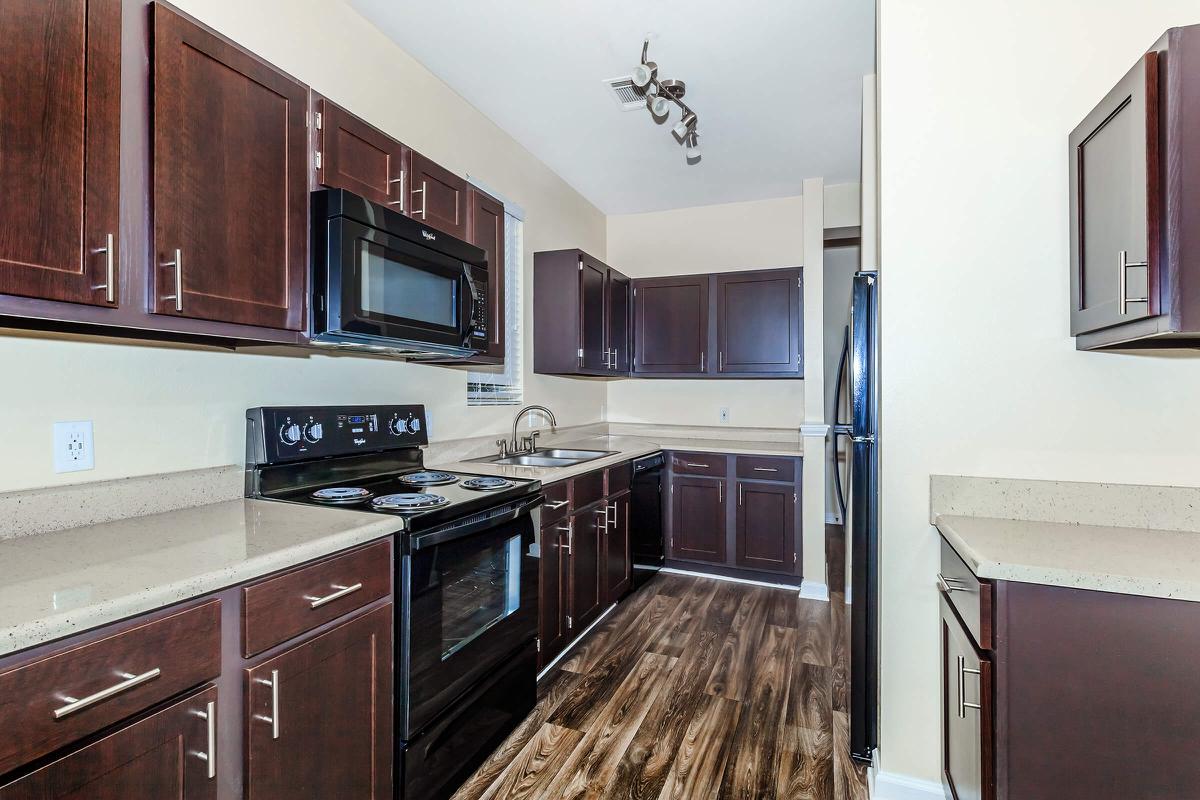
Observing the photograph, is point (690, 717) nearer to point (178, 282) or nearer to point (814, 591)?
point (814, 591)

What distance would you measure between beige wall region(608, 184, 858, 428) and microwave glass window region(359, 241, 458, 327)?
8.69ft

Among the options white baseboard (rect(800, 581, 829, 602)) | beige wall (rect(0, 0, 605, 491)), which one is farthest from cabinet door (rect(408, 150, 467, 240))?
white baseboard (rect(800, 581, 829, 602))

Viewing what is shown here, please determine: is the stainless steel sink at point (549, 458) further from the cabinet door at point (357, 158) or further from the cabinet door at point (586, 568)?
the cabinet door at point (357, 158)

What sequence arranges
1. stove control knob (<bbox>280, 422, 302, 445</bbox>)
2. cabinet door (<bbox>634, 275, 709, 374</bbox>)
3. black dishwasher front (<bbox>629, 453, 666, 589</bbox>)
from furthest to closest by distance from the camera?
cabinet door (<bbox>634, 275, 709, 374</bbox>) → black dishwasher front (<bbox>629, 453, 666, 589</bbox>) → stove control knob (<bbox>280, 422, 302, 445</bbox>)

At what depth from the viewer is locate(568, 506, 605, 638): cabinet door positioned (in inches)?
108

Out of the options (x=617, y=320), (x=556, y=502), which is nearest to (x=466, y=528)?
Result: (x=556, y=502)

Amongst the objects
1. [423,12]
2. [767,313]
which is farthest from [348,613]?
[767,313]

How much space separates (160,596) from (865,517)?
1972 mm

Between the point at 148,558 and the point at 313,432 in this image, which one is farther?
the point at 313,432

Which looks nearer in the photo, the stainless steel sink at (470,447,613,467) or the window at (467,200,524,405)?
the stainless steel sink at (470,447,613,467)

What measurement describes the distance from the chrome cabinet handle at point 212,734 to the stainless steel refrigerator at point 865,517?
1.80 metres

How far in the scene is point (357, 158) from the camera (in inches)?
74.5

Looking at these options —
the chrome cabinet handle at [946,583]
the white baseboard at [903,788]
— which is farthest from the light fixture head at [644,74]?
the white baseboard at [903,788]

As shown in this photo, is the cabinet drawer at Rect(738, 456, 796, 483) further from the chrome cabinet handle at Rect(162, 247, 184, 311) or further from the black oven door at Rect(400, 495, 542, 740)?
the chrome cabinet handle at Rect(162, 247, 184, 311)
